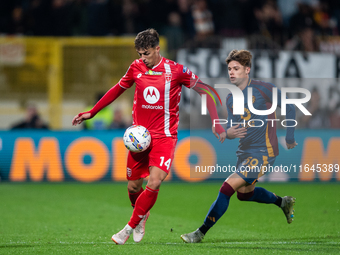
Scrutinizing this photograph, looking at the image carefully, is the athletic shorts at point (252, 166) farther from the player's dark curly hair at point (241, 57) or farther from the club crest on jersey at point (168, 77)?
the club crest on jersey at point (168, 77)

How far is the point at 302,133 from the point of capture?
428 inches

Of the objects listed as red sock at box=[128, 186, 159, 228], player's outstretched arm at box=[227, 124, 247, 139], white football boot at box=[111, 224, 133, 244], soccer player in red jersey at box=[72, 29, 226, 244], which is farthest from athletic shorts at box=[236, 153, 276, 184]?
white football boot at box=[111, 224, 133, 244]

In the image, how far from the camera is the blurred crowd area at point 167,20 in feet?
43.3

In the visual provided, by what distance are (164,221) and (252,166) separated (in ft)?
6.92

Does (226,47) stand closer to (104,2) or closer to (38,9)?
(104,2)

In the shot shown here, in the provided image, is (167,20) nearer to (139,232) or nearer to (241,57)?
(241,57)

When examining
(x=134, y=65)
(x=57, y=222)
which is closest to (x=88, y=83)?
(x=57, y=222)

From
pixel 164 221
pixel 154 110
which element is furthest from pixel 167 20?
A: pixel 154 110

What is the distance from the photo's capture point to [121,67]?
1252 cm

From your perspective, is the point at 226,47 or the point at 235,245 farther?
the point at 226,47

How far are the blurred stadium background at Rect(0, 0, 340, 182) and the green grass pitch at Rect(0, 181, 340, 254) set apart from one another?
580mm

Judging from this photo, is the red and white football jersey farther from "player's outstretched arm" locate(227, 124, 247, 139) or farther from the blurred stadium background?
the blurred stadium background

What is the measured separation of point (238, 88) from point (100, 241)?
2201 millimetres

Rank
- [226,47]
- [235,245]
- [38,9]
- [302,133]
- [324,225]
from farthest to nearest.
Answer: [38,9] → [226,47] → [302,133] → [324,225] → [235,245]
